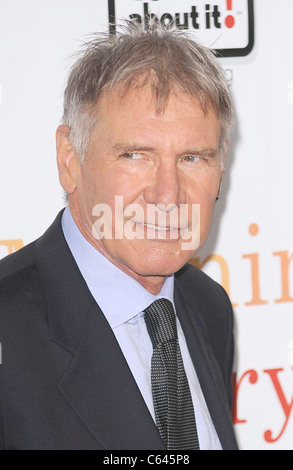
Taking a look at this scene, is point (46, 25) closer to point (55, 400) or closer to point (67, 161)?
point (67, 161)

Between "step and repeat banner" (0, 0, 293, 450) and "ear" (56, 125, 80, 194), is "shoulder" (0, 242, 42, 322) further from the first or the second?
"step and repeat banner" (0, 0, 293, 450)

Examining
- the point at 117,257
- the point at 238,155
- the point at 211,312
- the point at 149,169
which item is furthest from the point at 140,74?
the point at 238,155

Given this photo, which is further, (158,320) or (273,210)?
(273,210)

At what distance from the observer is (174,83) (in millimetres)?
1178

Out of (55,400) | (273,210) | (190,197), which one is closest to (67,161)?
(190,197)

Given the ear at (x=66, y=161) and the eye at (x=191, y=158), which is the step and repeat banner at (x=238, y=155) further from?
the eye at (x=191, y=158)

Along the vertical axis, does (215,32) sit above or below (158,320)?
above

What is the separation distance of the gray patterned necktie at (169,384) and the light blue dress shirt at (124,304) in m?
0.01

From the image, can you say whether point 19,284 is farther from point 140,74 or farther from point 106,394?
point 140,74

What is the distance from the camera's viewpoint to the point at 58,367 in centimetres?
114

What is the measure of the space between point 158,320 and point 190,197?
0.22 meters
